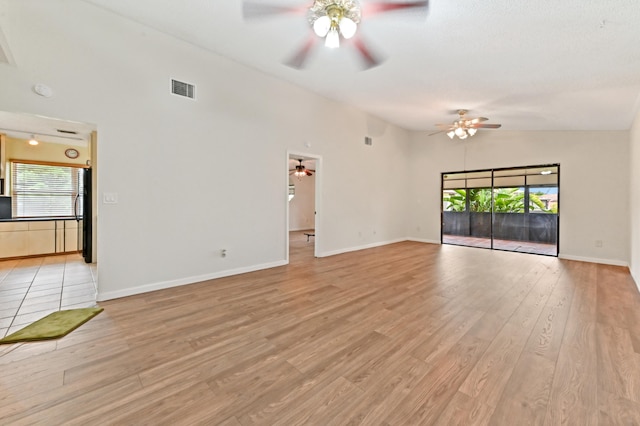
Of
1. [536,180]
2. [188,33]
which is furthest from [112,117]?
[536,180]

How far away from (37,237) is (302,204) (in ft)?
26.2

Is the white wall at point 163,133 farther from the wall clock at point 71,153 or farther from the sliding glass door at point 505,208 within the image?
the sliding glass door at point 505,208

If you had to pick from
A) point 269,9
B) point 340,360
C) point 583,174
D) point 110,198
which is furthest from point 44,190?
point 583,174

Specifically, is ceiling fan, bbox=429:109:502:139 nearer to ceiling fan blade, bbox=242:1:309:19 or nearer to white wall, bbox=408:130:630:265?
white wall, bbox=408:130:630:265

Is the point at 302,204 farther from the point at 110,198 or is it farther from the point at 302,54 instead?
the point at 110,198

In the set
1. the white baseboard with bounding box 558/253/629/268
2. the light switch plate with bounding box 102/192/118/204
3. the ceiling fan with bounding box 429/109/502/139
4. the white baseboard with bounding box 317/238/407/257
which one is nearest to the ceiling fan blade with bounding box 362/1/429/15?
the ceiling fan with bounding box 429/109/502/139

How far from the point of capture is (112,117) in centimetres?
324

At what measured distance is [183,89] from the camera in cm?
375

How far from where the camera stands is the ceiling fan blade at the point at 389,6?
2.48 meters

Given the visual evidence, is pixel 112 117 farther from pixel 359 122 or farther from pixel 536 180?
pixel 536 180

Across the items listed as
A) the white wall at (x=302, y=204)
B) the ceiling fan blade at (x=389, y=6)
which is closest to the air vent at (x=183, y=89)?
the ceiling fan blade at (x=389, y=6)

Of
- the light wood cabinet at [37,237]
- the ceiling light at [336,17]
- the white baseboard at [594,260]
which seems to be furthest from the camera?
the white baseboard at [594,260]

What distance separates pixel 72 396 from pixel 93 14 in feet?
12.8

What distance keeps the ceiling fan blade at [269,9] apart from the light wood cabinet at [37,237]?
237 inches
